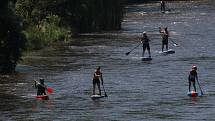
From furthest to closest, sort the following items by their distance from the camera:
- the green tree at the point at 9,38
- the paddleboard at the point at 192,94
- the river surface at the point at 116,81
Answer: the green tree at the point at 9,38, the paddleboard at the point at 192,94, the river surface at the point at 116,81

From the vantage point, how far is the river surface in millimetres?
35844

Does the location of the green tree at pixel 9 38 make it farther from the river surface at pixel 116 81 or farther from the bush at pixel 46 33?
the bush at pixel 46 33

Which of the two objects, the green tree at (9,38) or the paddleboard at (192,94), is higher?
the green tree at (9,38)

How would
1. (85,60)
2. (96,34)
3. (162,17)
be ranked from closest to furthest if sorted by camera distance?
(85,60) → (96,34) → (162,17)

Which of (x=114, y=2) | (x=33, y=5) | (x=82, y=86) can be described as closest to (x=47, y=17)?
(x=33, y=5)

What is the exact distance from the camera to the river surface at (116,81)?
118ft

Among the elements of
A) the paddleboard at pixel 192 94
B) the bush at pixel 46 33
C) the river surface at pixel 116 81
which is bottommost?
the river surface at pixel 116 81

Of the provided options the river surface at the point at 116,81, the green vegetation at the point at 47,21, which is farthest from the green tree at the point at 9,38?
the river surface at the point at 116,81

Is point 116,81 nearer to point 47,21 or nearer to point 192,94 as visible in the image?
point 192,94

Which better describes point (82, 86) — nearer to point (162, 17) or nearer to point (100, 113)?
point (100, 113)

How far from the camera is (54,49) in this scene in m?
66.6

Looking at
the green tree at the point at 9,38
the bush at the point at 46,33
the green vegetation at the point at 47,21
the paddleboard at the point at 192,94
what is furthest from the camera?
the bush at the point at 46,33

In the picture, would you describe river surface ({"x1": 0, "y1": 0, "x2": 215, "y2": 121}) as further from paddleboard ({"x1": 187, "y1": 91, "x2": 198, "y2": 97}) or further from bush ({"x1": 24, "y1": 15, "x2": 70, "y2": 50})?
bush ({"x1": 24, "y1": 15, "x2": 70, "y2": 50})

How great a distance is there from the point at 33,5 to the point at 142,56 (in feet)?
67.5
